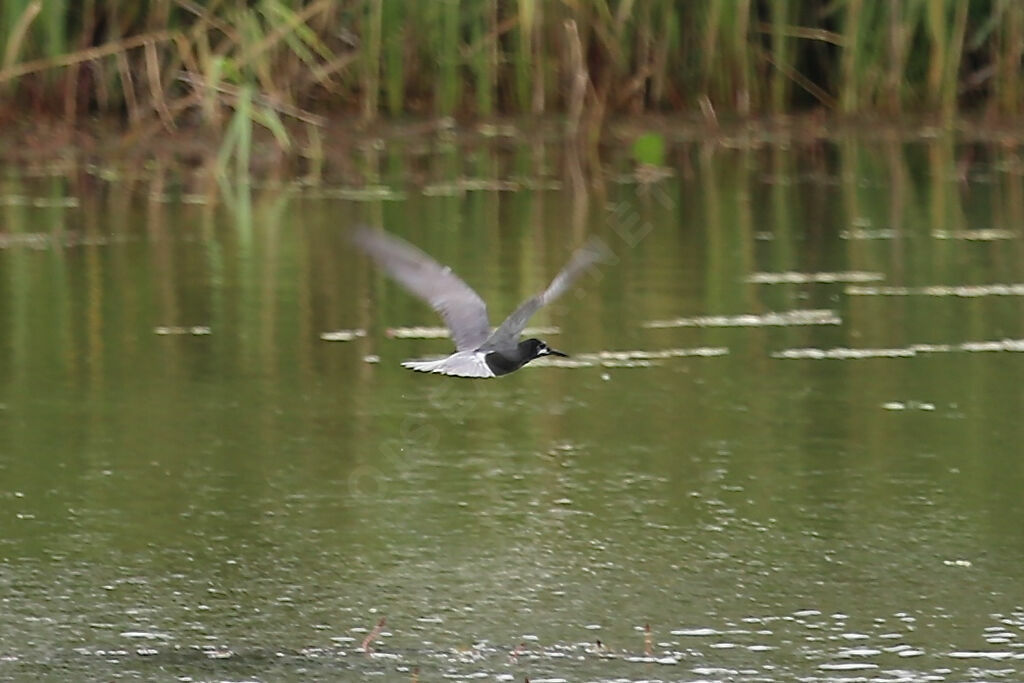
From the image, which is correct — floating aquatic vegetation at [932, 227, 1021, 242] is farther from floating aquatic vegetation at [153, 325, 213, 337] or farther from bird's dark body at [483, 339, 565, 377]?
bird's dark body at [483, 339, 565, 377]

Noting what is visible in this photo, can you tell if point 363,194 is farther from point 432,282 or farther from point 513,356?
point 513,356

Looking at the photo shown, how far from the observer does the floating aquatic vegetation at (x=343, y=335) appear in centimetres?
645

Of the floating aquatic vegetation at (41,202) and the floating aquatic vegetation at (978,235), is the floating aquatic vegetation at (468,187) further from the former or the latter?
the floating aquatic vegetation at (978,235)

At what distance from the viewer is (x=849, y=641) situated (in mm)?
3775

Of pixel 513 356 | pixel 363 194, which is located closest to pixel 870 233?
pixel 363 194

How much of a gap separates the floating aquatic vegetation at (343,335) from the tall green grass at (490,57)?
11.0 ft

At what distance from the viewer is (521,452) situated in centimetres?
518

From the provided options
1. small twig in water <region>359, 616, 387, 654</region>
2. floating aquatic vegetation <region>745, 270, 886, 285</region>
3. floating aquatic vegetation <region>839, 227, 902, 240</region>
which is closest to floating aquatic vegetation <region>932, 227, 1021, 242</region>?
floating aquatic vegetation <region>839, 227, 902, 240</region>

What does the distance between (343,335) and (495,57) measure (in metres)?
4.50

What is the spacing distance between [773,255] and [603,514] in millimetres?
3360

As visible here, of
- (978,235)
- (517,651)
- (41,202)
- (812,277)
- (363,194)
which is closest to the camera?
(517,651)

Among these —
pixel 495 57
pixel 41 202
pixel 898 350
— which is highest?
pixel 495 57

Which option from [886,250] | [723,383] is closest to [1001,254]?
[886,250]

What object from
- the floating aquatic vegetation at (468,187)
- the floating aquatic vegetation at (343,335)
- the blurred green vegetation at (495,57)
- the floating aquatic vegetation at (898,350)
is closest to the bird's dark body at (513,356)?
the floating aquatic vegetation at (898,350)
